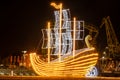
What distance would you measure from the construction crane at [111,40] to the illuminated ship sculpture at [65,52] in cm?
3418

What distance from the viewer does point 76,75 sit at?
138ft

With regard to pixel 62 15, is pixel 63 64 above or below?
below

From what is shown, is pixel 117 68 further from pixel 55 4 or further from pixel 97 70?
pixel 55 4

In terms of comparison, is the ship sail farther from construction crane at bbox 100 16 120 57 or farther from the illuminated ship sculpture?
construction crane at bbox 100 16 120 57

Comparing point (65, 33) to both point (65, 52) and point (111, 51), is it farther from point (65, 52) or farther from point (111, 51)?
point (111, 51)

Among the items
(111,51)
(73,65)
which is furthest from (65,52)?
(111,51)

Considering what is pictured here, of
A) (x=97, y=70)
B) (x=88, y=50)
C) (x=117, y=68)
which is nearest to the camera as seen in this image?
(x=88, y=50)

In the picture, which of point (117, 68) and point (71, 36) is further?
point (117, 68)

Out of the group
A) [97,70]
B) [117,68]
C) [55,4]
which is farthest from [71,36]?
[117,68]

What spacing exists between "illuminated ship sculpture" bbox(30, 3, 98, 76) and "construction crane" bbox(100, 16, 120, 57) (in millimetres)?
34181

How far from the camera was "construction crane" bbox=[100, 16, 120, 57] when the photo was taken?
7918 cm

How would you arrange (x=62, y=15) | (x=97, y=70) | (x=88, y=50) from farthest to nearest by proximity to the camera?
(x=97, y=70), (x=62, y=15), (x=88, y=50)

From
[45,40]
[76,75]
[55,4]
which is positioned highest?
[55,4]

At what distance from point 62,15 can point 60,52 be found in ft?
12.3
